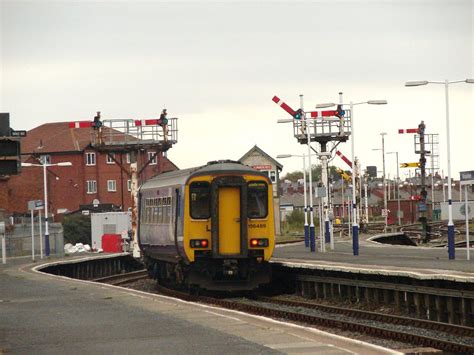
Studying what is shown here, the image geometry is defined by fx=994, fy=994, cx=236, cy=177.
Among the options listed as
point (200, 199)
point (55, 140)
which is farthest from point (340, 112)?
point (55, 140)

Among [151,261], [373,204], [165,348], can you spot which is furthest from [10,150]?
[373,204]

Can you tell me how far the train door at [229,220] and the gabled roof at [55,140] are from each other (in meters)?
67.5

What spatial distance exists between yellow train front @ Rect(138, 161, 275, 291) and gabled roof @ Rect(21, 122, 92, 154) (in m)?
67.1

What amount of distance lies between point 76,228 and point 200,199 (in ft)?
171

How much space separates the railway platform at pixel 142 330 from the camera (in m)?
13.4

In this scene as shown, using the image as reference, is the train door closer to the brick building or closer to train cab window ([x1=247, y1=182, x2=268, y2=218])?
train cab window ([x1=247, y1=182, x2=268, y2=218])

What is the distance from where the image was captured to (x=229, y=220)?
25.7 m

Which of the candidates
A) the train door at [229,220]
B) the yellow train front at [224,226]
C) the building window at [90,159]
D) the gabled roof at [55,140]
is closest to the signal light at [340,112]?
the yellow train front at [224,226]

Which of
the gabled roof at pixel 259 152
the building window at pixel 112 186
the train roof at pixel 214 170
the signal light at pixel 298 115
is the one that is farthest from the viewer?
the gabled roof at pixel 259 152

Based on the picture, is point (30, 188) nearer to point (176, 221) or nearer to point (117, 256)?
point (117, 256)

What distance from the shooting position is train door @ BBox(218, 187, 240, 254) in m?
25.6

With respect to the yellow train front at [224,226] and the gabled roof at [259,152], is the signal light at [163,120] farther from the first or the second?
the gabled roof at [259,152]

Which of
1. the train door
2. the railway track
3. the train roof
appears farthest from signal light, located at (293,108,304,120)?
the train door

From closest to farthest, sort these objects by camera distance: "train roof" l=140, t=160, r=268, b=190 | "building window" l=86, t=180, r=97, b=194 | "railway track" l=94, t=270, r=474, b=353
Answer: "railway track" l=94, t=270, r=474, b=353 → "train roof" l=140, t=160, r=268, b=190 → "building window" l=86, t=180, r=97, b=194
